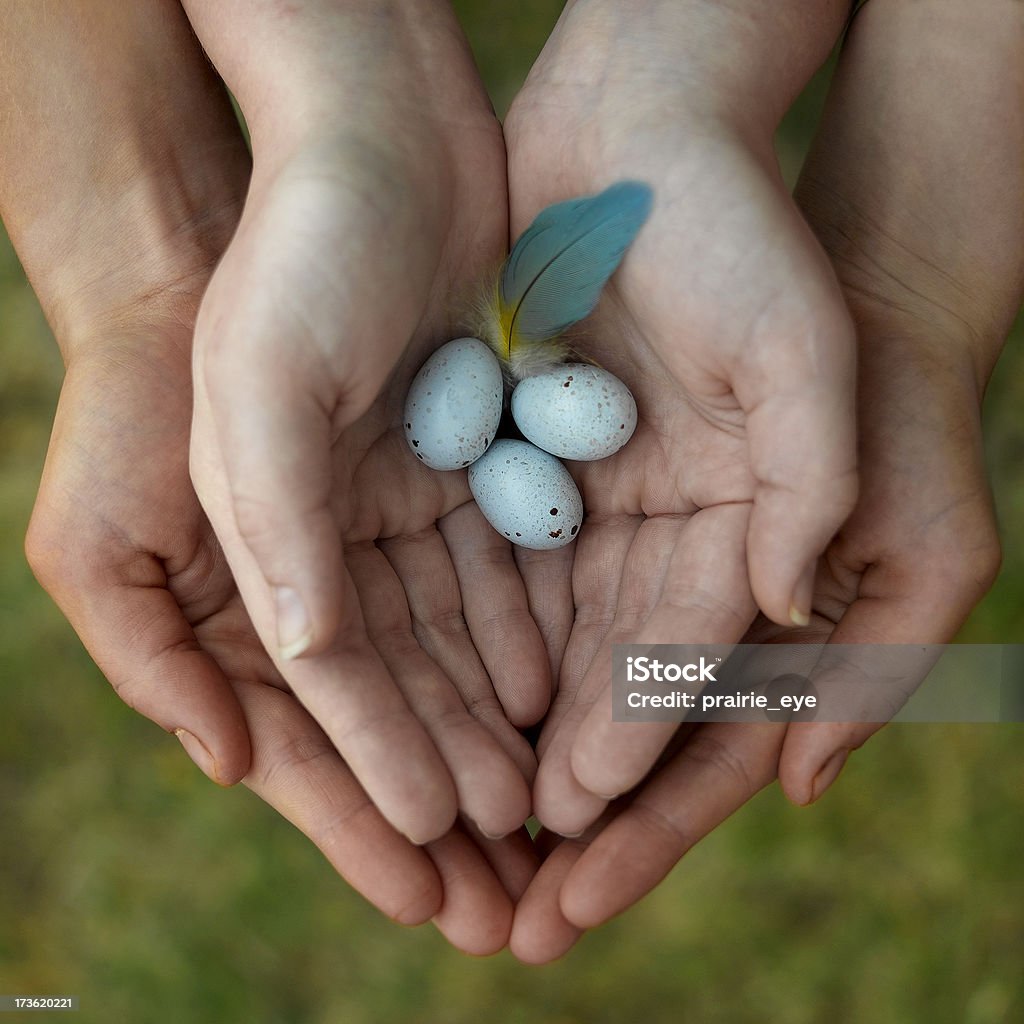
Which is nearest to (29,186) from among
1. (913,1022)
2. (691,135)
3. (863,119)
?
(691,135)

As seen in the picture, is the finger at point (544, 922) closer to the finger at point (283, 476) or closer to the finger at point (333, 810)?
the finger at point (333, 810)

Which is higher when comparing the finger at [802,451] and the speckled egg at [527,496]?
the finger at [802,451]

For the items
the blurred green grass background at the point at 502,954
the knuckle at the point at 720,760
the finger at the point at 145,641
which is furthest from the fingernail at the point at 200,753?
the blurred green grass background at the point at 502,954

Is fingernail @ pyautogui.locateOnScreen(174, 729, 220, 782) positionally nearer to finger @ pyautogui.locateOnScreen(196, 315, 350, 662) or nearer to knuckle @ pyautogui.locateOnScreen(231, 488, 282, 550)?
finger @ pyautogui.locateOnScreen(196, 315, 350, 662)

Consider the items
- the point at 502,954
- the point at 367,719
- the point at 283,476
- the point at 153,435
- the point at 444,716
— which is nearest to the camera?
the point at 283,476

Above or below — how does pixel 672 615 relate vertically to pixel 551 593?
above

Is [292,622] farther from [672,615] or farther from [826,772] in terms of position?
[826,772]

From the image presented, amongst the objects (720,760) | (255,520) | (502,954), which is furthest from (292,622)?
(502,954)
